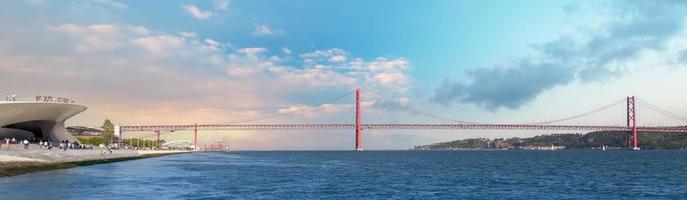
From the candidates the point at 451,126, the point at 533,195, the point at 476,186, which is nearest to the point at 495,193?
the point at 533,195

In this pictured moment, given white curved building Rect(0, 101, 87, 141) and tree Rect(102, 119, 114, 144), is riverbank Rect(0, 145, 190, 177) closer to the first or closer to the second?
white curved building Rect(0, 101, 87, 141)

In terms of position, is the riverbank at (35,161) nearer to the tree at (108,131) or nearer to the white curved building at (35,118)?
Result: the white curved building at (35,118)

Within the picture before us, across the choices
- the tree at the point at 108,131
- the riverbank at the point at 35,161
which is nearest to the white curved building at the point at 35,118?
the riverbank at the point at 35,161

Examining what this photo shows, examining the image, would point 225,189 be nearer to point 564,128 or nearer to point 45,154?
point 45,154

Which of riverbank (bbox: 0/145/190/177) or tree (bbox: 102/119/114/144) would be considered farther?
tree (bbox: 102/119/114/144)

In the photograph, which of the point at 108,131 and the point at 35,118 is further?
the point at 108,131

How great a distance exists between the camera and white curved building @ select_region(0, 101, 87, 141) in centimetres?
5794

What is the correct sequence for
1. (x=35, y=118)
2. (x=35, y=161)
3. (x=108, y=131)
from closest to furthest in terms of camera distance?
(x=35, y=161)
(x=35, y=118)
(x=108, y=131)

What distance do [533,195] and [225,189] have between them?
46.7 ft

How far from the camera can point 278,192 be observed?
28.0 meters


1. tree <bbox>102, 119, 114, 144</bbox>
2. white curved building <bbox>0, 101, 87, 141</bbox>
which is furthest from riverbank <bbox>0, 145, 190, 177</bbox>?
tree <bbox>102, 119, 114, 144</bbox>

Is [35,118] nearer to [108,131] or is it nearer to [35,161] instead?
[35,161]

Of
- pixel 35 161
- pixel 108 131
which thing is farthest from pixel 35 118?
pixel 108 131

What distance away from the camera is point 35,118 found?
6525 centimetres
